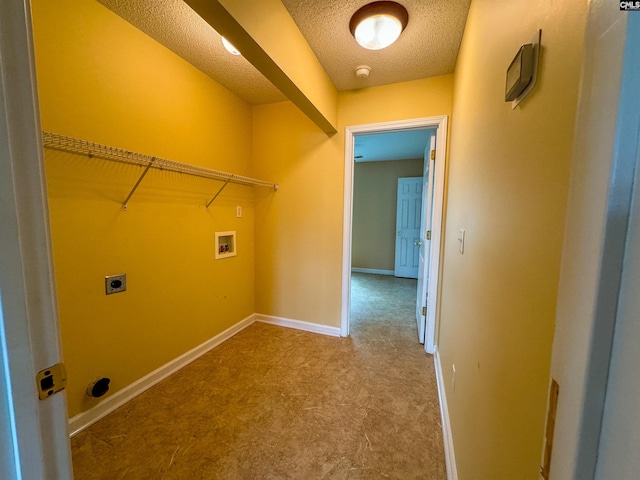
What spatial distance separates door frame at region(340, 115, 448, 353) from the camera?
219cm

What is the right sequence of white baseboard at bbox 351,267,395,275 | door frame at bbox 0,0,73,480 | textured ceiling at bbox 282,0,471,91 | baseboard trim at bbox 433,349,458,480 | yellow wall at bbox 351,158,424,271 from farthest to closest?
white baseboard at bbox 351,267,395,275 → yellow wall at bbox 351,158,424,271 → textured ceiling at bbox 282,0,471,91 → baseboard trim at bbox 433,349,458,480 → door frame at bbox 0,0,73,480

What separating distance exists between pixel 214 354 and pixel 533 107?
2646 millimetres

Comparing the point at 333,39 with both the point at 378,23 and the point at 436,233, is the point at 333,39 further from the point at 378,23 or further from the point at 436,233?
the point at 436,233

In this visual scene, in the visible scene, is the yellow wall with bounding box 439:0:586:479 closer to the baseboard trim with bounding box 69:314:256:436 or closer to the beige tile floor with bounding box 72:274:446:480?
the beige tile floor with bounding box 72:274:446:480

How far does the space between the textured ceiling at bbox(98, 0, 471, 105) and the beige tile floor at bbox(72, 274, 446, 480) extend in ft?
8.16

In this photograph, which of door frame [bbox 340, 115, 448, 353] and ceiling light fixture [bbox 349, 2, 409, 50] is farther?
door frame [bbox 340, 115, 448, 353]

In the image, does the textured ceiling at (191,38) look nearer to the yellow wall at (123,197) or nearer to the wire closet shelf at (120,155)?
the yellow wall at (123,197)

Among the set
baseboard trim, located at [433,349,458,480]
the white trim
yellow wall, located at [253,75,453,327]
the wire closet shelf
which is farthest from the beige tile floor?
the wire closet shelf

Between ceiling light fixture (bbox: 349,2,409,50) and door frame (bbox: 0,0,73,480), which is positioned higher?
ceiling light fixture (bbox: 349,2,409,50)

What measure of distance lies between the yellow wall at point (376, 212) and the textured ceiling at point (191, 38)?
337 cm

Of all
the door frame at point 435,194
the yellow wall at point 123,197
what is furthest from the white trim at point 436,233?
the yellow wall at point 123,197

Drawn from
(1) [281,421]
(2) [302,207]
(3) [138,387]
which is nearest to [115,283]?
(3) [138,387]

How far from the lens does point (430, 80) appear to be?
217 centimetres

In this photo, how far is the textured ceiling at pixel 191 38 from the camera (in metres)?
1.51
